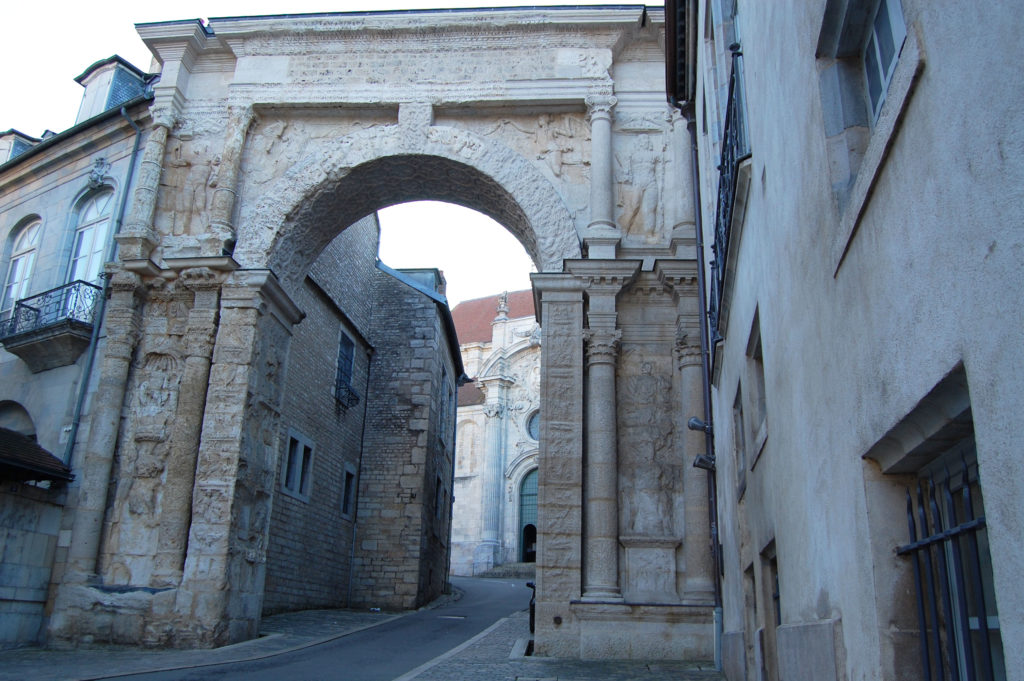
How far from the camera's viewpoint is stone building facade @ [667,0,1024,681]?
1.50 metres

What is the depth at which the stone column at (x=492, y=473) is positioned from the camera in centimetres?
3547

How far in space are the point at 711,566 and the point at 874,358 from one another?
7448mm

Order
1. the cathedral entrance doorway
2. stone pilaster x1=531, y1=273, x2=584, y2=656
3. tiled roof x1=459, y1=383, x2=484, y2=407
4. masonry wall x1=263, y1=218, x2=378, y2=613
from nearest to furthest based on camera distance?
stone pilaster x1=531, y1=273, x2=584, y2=656
masonry wall x1=263, y1=218, x2=378, y2=613
the cathedral entrance doorway
tiled roof x1=459, y1=383, x2=484, y2=407

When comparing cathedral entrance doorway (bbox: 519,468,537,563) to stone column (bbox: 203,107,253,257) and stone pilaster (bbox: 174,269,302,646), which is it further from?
stone column (bbox: 203,107,253,257)

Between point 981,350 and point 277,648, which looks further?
point 277,648

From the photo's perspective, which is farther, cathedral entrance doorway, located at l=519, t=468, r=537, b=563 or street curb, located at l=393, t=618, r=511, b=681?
cathedral entrance doorway, located at l=519, t=468, r=537, b=563

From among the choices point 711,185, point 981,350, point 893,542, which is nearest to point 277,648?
point 711,185

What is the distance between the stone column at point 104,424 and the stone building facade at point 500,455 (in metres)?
25.1

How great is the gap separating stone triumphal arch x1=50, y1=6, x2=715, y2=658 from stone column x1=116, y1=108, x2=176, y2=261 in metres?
0.03

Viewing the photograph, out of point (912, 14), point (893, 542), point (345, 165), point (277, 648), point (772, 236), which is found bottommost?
point (277, 648)

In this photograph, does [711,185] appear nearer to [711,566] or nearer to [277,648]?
[711,566]

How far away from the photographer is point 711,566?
9102mm

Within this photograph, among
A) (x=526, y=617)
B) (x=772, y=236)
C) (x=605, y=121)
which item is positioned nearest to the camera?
(x=772, y=236)

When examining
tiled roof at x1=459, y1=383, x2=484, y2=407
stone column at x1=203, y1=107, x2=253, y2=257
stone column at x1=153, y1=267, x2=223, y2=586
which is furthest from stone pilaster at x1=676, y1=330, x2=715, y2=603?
tiled roof at x1=459, y1=383, x2=484, y2=407
